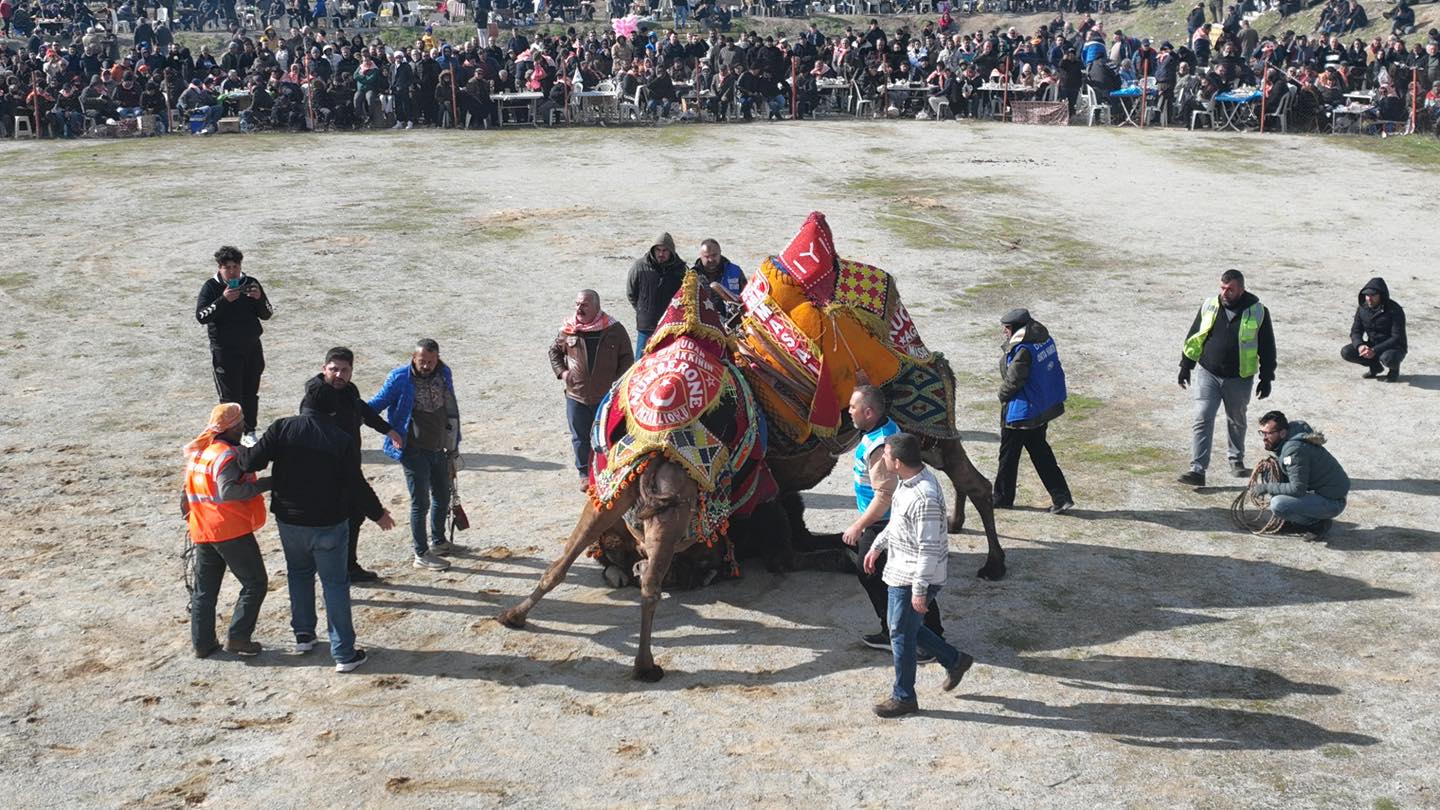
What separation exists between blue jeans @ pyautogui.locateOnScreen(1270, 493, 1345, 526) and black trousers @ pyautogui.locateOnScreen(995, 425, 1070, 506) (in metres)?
1.54

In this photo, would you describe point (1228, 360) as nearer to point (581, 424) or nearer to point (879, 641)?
point (879, 641)

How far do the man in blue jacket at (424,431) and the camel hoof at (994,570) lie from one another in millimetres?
3727

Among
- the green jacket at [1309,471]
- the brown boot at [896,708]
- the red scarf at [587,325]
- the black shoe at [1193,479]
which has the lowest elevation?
the brown boot at [896,708]

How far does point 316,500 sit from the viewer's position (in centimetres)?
823

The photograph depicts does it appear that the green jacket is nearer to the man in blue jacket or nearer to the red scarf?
the red scarf

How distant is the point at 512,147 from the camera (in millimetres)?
29688

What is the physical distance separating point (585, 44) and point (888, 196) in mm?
18009

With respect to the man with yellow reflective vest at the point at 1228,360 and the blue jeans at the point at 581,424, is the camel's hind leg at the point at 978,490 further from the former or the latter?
the blue jeans at the point at 581,424

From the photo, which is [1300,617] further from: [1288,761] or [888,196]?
[888,196]

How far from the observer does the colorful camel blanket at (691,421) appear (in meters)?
8.45

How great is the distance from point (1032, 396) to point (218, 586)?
587cm

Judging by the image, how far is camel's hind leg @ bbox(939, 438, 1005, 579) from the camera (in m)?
9.59

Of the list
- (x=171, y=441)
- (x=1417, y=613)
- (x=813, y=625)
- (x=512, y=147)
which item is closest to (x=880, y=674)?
(x=813, y=625)

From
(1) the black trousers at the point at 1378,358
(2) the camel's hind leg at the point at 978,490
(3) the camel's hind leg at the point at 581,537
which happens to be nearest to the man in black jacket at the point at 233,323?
(3) the camel's hind leg at the point at 581,537
